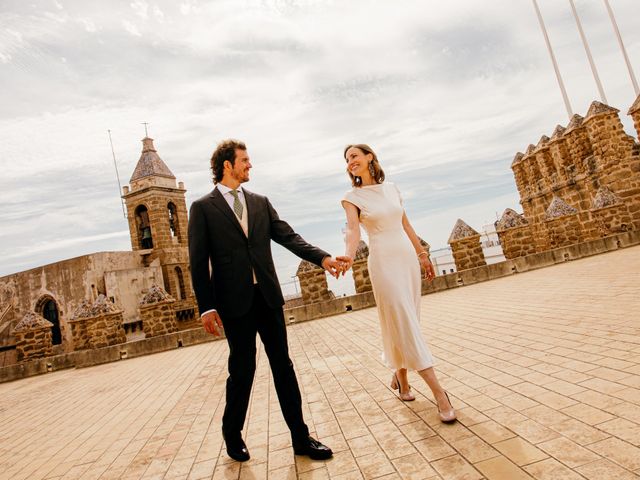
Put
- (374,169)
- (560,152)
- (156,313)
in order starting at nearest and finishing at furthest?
(374,169) → (156,313) → (560,152)

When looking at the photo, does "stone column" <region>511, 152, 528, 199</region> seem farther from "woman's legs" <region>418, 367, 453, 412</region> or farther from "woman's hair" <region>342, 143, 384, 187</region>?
"woman's legs" <region>418, 367, 453, 412</region>

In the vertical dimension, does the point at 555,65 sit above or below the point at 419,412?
above

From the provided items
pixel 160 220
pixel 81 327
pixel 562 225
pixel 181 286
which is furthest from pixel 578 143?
pixel 160 220

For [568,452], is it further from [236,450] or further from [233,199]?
[233,199]

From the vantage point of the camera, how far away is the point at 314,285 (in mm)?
12062

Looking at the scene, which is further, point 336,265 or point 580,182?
point 580,182

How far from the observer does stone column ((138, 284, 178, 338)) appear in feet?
37.3

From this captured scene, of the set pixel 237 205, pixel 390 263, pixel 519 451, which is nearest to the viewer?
pixel 519 451

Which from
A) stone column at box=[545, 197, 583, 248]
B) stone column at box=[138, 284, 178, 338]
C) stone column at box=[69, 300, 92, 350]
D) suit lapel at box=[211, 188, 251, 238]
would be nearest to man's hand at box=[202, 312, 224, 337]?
suit lapel at box=[211, 188, 251, 238]

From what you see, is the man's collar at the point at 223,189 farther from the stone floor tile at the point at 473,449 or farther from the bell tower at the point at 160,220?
the bell tower at the point at 160,220

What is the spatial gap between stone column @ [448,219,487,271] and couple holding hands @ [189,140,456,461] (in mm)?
9536

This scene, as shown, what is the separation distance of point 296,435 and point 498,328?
12.5 feet

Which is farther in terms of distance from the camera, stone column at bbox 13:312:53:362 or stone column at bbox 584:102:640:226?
stone column at bbox 584:102:640:226

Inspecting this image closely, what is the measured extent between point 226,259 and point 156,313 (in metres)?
9.75
